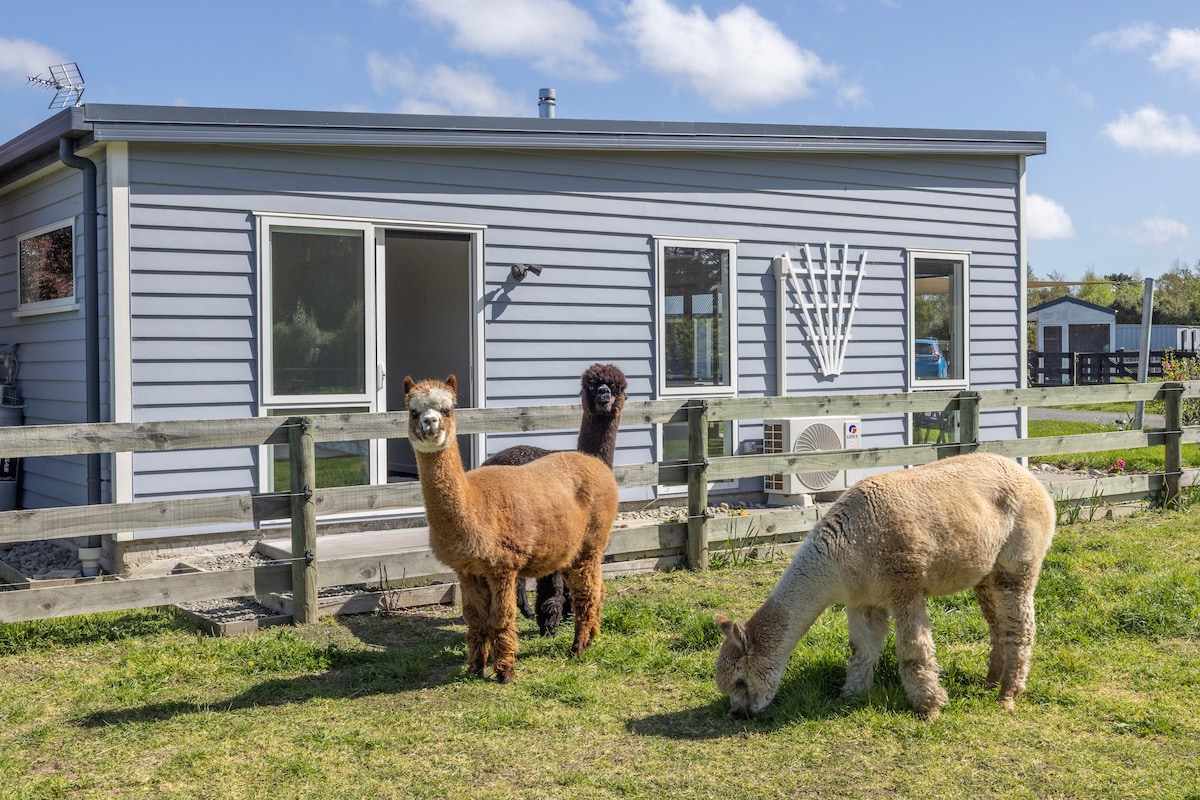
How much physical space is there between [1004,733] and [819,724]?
717 mm

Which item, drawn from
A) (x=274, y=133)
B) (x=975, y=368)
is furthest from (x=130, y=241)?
(x=975, y=368)

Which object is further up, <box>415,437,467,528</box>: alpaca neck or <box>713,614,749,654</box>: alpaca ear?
<box>415,437,467,528</box>: alpaca neck

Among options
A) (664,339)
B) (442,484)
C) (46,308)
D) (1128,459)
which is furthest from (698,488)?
(1128,459)

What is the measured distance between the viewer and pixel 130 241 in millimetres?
7309

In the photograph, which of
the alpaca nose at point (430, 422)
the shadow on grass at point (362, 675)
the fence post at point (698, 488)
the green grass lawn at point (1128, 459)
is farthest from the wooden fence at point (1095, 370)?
the alpaca nose at point (430, 422)

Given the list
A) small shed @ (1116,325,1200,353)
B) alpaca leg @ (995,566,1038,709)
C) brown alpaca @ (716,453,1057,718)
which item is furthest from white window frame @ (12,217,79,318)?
small shed @ (1116,325,1200,353)

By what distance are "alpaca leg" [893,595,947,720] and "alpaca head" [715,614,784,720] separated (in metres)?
0.50

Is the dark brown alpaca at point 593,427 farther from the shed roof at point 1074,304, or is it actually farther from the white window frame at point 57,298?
the shed roof at point 1074,304

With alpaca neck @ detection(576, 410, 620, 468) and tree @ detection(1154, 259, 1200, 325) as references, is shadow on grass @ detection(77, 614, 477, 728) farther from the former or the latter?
tree @ detection(1154, 259, 1200, 325)

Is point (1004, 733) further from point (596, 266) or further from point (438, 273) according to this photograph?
point (438, 273)

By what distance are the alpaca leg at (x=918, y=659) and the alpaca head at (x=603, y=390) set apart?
2126mm

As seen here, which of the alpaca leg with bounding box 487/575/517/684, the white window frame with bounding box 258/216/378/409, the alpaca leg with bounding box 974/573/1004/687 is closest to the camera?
the alpaca leg with bounding box 974/573/1004/687

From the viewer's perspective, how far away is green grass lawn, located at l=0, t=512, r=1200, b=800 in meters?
3.71

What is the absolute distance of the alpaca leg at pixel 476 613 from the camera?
4879 mm
